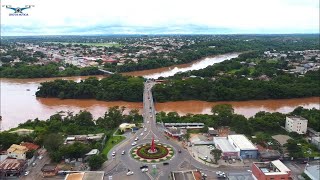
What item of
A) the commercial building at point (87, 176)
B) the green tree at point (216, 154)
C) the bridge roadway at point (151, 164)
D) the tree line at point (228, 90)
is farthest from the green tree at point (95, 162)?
the tree line at point (228, 90)

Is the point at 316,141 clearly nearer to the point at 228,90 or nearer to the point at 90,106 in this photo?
the point at 228,90

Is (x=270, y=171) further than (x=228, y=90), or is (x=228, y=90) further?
(x=228, y=90)

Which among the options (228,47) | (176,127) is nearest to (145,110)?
(176,127)

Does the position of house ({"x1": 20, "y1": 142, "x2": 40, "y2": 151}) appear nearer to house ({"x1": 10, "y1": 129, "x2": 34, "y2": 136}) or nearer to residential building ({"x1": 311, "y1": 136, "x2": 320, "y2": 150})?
house ({"x1": 10, "y1": 129, "x2": 34, "y2": 136})

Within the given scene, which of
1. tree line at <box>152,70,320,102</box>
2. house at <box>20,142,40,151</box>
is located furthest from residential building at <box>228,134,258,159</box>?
tree line at <box>152,70,320,102</box>

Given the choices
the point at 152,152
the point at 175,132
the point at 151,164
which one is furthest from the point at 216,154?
the point at 175,132

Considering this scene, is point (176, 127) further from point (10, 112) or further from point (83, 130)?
point (10, 112)
